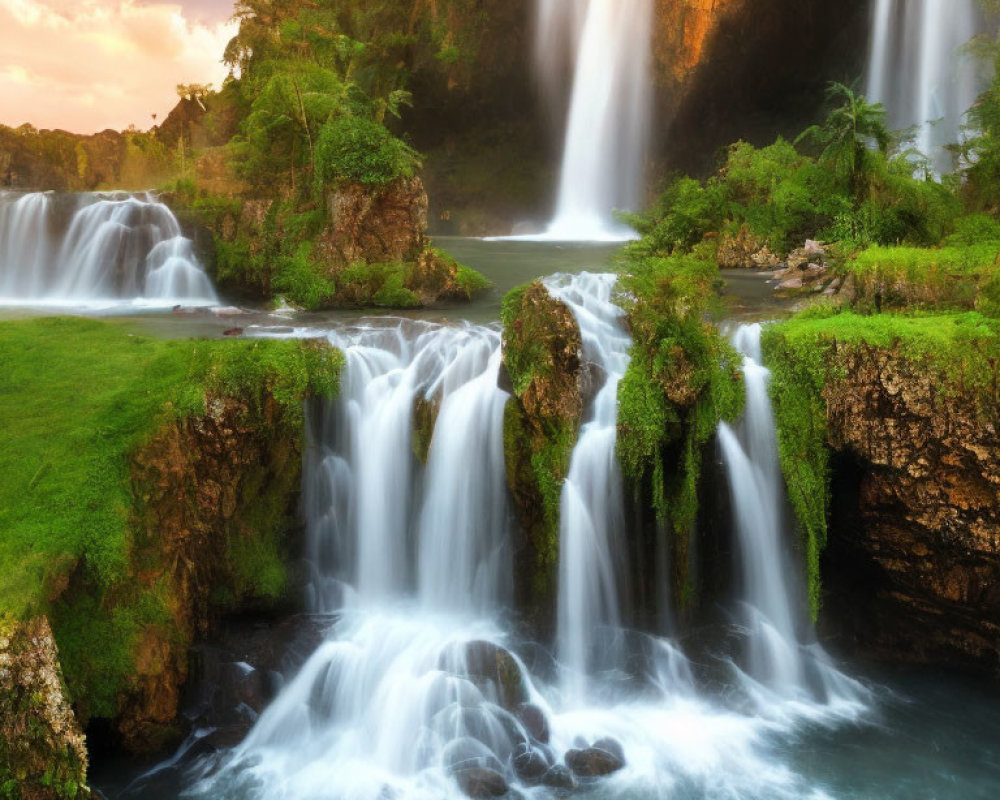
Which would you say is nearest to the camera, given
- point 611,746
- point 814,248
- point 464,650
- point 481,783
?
point 481,783

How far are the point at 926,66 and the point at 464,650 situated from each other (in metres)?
22.7

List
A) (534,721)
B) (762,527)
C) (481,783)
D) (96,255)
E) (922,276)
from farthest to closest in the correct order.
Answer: (96,255), (922,276), (762,527), (534,721), (481,783)

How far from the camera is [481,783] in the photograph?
6.20m

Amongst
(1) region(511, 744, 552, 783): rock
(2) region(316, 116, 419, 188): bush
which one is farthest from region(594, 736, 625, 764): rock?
(2) region(316, 116, 419, 188): bush

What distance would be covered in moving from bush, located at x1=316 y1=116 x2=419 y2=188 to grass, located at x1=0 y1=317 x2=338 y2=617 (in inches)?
232

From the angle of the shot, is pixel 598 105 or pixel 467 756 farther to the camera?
pixel 598 105

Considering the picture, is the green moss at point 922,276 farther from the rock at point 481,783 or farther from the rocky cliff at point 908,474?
the rock at point 481,783

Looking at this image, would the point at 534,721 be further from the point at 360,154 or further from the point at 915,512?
the point at 360,154

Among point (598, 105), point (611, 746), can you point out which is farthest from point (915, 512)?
point (598, 105)

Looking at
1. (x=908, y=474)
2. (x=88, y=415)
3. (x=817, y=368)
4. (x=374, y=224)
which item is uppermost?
(x=374, y=224)

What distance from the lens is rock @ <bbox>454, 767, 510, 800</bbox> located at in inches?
242

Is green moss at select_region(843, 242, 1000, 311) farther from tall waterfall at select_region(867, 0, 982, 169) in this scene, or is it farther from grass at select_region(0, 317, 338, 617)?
tall waterfall at select_region(867, 0, 982, 169)

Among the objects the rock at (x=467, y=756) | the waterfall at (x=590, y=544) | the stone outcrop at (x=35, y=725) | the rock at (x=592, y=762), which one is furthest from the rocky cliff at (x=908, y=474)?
the stone outcrop at (x=35, y=725)

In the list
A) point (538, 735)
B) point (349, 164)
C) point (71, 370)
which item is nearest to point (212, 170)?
point (349, 164)
